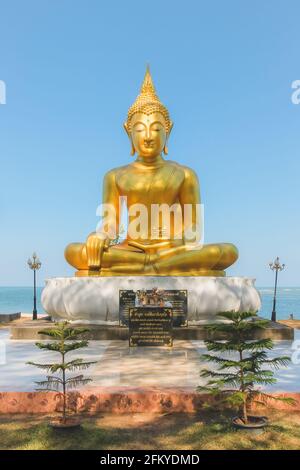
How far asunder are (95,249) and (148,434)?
6253 mm

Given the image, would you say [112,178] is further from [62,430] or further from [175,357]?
[62,430]

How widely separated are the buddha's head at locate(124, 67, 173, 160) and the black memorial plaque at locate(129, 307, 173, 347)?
5142 millimetres

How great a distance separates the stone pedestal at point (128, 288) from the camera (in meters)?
9.64

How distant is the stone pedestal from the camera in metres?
9.64

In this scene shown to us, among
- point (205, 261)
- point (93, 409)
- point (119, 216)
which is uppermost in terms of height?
point (119, 216)

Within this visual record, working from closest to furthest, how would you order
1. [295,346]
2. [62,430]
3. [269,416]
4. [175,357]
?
[62,430] → [269,416] → [175,357] → [295,346]

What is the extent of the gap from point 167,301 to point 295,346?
2527 millimetres

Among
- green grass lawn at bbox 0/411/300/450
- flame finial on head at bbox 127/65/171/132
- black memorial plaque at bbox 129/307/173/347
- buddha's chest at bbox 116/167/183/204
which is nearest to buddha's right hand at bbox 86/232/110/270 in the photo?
buddha's chest at bbox 116/167/183/204

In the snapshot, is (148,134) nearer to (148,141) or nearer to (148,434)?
(148,141)

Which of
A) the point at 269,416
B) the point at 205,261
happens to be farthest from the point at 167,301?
the point at 269,416

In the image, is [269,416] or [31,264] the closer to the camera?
[269,416]

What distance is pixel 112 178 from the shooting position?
1195 cm

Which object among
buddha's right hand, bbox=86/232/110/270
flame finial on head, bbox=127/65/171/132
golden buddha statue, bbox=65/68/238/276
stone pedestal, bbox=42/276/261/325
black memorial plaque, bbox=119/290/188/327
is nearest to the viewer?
black memorial plaque, bbox=119/290/188/327

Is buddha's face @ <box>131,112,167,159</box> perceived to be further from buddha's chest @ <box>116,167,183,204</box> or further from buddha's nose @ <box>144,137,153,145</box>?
buddha's chest @ <box>116,167,183,204</box>
